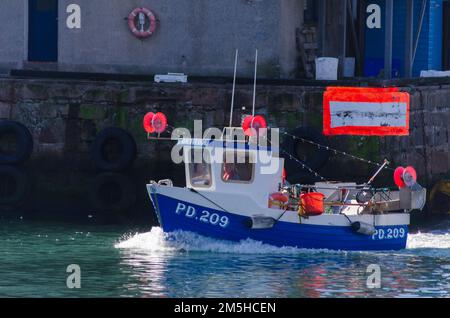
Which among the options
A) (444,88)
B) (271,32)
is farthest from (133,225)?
(444,88)

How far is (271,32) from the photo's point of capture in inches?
1448

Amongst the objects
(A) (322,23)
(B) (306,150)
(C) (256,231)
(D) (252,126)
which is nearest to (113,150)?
(B) (306,150)

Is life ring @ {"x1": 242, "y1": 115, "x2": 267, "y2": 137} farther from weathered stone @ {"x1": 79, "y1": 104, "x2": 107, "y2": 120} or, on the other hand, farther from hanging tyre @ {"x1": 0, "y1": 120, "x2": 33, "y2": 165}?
hanging tyre @ {"x1": 0, "y1": 120, "x2": 33, "y2": 165}

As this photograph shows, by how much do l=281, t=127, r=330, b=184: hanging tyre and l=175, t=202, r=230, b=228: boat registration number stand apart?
560cm

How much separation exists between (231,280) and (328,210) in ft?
17.2

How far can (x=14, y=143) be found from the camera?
34.4 metres

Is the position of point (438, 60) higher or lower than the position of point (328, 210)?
higher

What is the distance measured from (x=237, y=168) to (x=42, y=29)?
35.2 feet

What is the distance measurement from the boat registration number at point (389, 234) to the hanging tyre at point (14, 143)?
29.0 ft

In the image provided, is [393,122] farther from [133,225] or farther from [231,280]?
[231,280]

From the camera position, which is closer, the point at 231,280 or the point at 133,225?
the point at 231,280

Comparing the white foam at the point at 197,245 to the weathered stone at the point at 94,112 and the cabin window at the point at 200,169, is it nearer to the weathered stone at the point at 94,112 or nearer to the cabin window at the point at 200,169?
the cabin window at the point at 200,169
